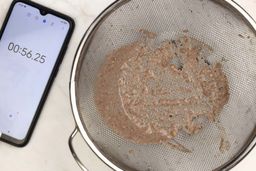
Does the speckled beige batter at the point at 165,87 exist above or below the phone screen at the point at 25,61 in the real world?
above

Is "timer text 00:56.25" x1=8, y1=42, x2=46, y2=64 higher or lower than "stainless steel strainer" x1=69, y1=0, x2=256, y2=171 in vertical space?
lower

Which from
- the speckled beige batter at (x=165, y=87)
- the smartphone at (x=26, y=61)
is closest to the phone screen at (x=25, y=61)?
the smartphone at (x=26, y=61)

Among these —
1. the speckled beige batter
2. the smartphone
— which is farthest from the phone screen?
the speckled beige batter

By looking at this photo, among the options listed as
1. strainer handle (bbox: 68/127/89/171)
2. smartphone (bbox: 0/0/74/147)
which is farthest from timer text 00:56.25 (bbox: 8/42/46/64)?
strainer handle (bbox: 68/127/89/171)

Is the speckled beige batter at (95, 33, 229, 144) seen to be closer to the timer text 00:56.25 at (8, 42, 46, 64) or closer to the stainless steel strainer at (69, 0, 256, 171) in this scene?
the stainless steel strainer at (69, 0, 256, 171)

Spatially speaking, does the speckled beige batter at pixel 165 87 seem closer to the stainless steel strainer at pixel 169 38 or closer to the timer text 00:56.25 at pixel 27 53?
the stainless steel strainer at pixel 169 38

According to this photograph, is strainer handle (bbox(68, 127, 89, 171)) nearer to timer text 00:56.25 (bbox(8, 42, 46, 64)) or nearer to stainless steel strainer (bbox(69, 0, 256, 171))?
stainless steel strainer (bbox(69, 0, 256, 171))

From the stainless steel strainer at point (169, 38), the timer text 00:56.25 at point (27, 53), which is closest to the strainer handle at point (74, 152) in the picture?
the stainless steel strainer at point (169, 38)
